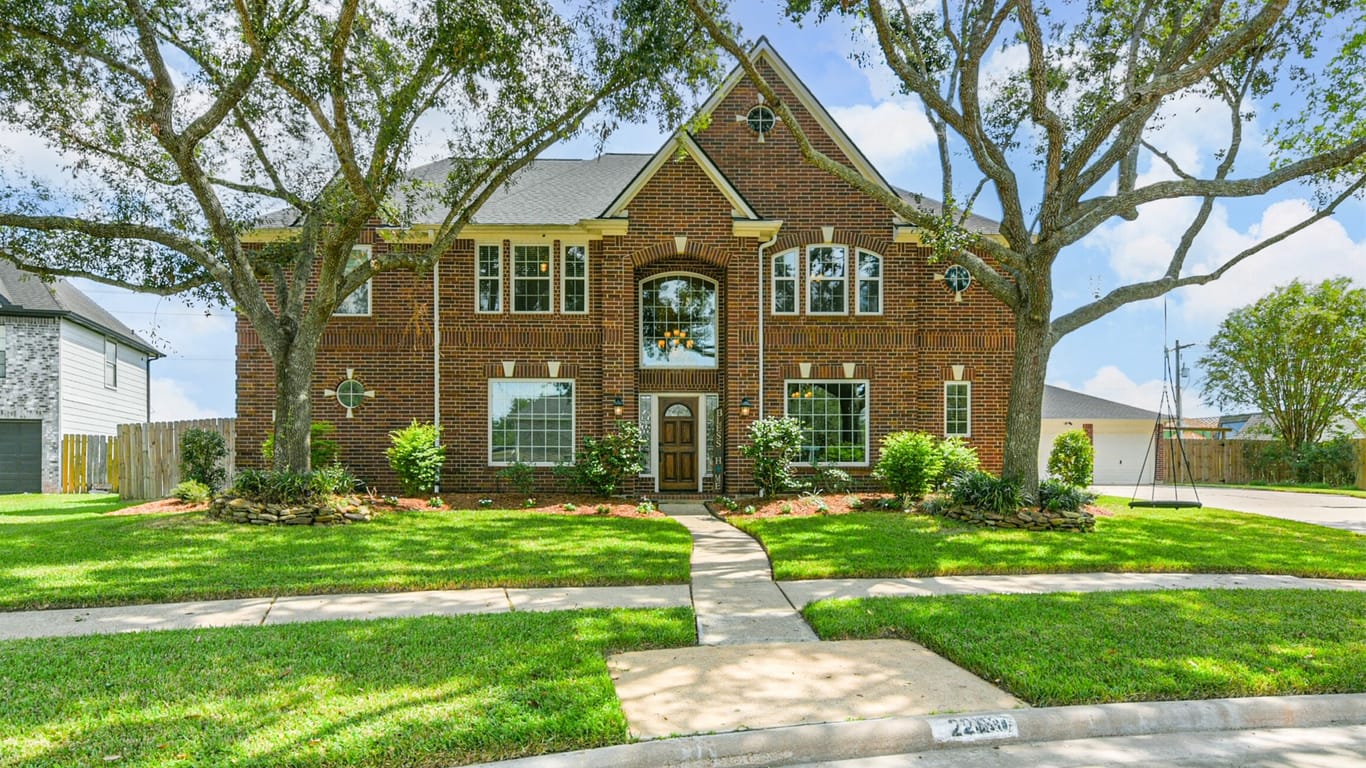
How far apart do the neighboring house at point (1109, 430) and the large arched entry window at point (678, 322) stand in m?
17.8

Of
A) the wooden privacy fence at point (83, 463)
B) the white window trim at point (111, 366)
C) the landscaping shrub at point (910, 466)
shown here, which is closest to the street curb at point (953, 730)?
the landscaping shrub at point (910, 466)

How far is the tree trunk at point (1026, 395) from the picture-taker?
1219cm

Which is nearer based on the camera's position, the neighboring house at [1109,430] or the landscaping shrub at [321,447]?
the landscaping shrub at [321,447]

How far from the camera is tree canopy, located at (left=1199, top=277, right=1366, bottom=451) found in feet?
82.5

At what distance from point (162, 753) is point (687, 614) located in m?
3.74

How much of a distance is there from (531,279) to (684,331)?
3.56 meters

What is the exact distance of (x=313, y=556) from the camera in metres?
8.57

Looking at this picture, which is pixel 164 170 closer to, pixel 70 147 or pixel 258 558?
pixel 70 147

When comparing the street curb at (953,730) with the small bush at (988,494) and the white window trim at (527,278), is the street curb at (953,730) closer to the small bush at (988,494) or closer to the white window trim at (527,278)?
the small bush at (988,494)

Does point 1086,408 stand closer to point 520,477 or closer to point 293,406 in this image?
point 520,477

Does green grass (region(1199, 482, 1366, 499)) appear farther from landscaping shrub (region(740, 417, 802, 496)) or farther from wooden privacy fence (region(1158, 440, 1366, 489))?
landscaping shrub (region(740, 417, 802, 496))

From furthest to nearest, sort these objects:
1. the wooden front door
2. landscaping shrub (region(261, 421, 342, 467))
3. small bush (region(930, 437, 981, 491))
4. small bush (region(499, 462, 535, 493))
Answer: the wooden front door
landscaping shrub (region(261, 421, 342, 467))
small bush (region(499, 462, 535, 493))
small bush (region(930, 437, 981, 491))

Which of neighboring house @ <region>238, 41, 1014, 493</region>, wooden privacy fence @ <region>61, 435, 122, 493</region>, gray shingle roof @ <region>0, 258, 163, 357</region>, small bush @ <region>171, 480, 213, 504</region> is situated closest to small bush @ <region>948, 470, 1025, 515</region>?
neighboring house @ <region>238, 41, 1014, 493</region>

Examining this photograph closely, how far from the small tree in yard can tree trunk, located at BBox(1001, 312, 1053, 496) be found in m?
6.95
